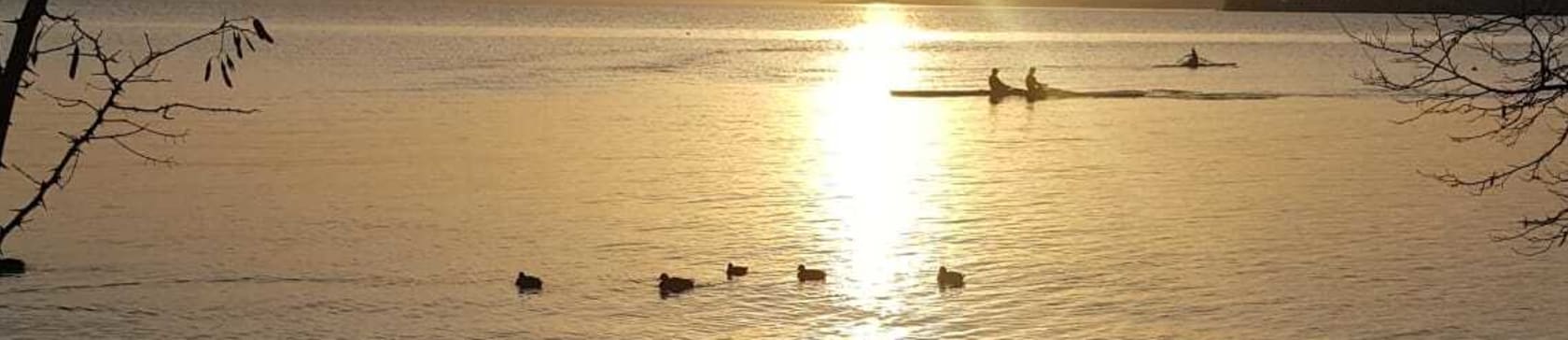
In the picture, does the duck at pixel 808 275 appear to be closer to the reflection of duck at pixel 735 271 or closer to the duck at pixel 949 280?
the reflection of duck at pixel 735 271

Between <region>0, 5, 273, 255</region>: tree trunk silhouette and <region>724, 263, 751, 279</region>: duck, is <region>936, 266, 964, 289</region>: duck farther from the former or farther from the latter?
<region>0, 5, 273, 255</region>: tree trunk silhouette

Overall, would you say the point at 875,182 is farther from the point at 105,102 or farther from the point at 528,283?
the point at 528,283

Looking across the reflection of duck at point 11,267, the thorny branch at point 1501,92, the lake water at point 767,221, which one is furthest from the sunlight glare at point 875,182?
the reflection of duck at point 11,267

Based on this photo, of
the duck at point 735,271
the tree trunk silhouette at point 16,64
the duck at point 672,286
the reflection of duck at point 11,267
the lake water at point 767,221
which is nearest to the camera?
the tree trunk silhouette at point 16,64

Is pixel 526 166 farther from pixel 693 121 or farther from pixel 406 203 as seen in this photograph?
pixel 693 121

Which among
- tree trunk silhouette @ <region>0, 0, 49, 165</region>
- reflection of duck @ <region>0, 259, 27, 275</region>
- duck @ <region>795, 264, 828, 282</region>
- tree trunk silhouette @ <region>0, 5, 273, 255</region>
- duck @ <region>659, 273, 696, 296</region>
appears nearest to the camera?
tree trunk silhouette @ <region>0, 0, 49, 165</region>

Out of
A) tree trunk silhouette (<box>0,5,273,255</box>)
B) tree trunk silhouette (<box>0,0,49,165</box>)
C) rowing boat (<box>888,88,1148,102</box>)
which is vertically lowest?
tree trunk silhouette (<box>0,0,49,165</box>)

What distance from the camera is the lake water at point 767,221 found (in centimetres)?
1620

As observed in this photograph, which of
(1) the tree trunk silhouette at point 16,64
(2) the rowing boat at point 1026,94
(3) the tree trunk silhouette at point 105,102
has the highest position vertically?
(2) the rowing boat at point 1026,94

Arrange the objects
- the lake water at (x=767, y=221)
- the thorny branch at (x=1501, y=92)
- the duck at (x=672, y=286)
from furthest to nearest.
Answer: the duck at (x=672, y=286) → the lake water at (x=767, y=221) → the thorny branch at (x=1501, y=92)

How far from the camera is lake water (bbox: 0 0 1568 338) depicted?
1620 centimetres

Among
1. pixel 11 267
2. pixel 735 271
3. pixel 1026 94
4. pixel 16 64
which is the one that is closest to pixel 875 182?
pixel 735 271

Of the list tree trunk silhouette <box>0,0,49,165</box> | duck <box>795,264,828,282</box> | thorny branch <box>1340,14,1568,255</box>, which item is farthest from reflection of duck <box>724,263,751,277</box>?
tree trunk silhouette <box>0,0,49,165</box>

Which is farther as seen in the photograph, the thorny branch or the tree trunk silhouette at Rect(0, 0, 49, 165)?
the thorny branch
